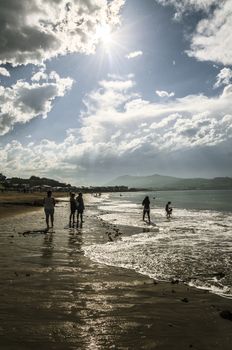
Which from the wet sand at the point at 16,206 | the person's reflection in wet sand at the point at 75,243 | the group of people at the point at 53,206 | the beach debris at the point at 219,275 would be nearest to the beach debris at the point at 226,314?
the beach debris at the point at 219,275

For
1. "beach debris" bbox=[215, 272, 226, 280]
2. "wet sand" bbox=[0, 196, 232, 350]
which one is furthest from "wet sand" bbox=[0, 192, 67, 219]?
"beach debris" bbox=[215, 272, 226, 280]

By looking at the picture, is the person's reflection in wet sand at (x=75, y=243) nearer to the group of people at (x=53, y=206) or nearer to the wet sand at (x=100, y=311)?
the wet sand at (x=100, y=311)

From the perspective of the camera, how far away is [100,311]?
847 centimetres

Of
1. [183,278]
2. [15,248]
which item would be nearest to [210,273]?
[183,278]

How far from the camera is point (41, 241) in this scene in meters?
19.7

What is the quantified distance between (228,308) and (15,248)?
35.6 feet

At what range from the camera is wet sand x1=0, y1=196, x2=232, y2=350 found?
22.3ft

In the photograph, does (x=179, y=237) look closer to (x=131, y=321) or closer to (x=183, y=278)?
(x=183, y=278)

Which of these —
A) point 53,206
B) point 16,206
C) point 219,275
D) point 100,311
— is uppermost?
point 53,206

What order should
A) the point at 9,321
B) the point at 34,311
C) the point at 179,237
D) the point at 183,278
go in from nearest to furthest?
the point at 9,321
the point at 34,311
the point at 183,278
the point at 179,237

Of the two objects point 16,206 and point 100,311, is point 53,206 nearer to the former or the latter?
point 100,311

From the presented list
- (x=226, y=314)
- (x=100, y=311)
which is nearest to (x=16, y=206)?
(x=100, y=311)

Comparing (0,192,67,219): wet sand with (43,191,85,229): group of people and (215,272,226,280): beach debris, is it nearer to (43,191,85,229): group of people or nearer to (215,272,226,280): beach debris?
(43,191,85,229): group of people

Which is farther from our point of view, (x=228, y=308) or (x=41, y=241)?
(x=41, y=241)
